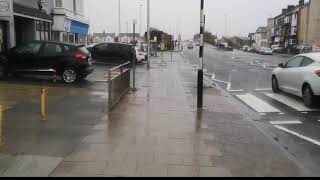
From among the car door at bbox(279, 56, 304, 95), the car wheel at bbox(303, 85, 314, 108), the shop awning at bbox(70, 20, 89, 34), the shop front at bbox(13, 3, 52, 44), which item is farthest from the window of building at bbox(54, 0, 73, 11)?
the car wheel at bbox(303, 85, 314, 108)

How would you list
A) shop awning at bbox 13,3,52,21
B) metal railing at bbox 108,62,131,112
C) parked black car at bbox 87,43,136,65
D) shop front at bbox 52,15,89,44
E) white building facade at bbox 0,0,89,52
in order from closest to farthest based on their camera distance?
metal railing at bbox 108,62,131,112, white building facade at bbox 0,0,89,52, shop awning at bbox 13,3,52,21, parked black car at bbox 87,43,136,65, shop front at bbox 52,15,89,44

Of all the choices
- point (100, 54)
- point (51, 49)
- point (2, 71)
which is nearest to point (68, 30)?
point (100, 54)

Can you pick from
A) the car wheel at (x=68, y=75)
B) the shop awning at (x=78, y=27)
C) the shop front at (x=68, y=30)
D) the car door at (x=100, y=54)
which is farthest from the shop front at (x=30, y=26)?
the shop awning at (x=78, y=27)

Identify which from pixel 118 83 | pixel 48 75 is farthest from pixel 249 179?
pixel 48 75

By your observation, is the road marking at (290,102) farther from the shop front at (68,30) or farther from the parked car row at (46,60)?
the shop front at (68,30)

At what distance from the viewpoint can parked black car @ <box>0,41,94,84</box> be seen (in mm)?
16672

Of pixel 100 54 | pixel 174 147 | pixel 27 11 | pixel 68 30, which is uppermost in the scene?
pixel 27 11

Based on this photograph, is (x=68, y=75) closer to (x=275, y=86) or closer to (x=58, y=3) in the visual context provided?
(x=275, y=86)

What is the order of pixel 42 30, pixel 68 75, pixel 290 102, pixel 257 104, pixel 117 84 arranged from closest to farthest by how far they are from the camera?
pixel 117 84, pixel 257 104, pixel 290 102, pixel 68 75, pixel 42 30

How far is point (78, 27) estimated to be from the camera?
40375 mm

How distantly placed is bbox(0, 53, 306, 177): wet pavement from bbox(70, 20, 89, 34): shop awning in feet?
86.0

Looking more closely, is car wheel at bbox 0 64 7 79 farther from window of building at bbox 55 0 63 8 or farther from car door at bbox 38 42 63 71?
window of building at bbox 55 0 63 8

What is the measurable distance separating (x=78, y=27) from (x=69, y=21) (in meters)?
4.31

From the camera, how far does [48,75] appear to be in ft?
55.5
